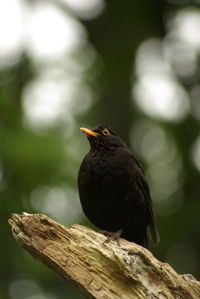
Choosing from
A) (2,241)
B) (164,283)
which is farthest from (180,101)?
(164,283)

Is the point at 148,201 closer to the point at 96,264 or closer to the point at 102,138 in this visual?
the point at 102,138

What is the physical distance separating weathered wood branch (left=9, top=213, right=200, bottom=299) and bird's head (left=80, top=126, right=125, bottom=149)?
180 cm

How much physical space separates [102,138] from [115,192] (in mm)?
860

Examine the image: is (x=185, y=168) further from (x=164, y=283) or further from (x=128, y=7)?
(x=164, y=283)

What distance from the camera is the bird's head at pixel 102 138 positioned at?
724cm

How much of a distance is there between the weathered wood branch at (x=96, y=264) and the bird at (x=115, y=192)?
38.1 inches

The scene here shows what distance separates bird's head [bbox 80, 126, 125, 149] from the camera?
285 inches

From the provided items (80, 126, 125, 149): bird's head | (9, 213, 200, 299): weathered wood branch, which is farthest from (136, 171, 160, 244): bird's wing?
(9, 213, 200, 299): weathered wood branch

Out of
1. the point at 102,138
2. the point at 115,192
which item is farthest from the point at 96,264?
the point at 102,138

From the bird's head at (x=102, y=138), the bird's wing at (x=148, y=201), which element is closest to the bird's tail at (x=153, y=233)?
the bird's wing at (x=148, y=201)

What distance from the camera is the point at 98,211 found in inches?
269

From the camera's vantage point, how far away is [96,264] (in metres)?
5.50

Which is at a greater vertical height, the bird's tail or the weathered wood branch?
the weathered wood branch

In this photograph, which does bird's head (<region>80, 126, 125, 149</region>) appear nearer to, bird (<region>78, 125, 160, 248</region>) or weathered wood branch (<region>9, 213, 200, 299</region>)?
bird (<region>78, 125, 160, 248</region>)
